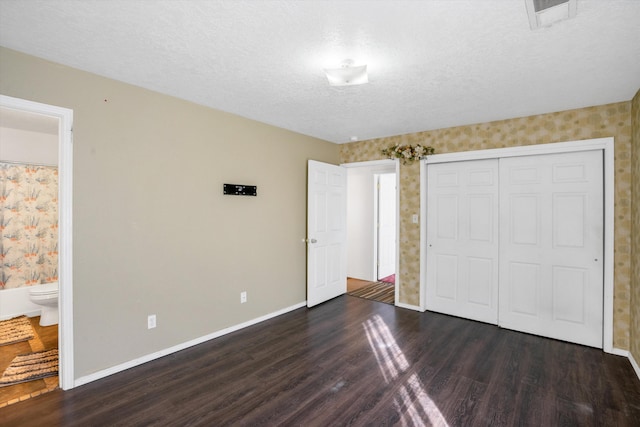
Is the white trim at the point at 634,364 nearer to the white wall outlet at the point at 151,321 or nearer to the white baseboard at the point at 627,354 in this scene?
the white baseboard at the point at 627,354

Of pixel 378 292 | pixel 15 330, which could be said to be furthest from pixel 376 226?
pixel 15 330

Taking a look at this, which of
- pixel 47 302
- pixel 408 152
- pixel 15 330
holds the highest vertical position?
pixel 408 152

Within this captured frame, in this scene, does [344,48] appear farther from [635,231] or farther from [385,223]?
[385,223]

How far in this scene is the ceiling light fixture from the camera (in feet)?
7.54


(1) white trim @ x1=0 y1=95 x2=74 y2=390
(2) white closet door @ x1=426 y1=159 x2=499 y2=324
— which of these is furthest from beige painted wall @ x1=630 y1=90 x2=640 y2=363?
(1) white trim @ x1=0 y1=95 x2=74 y2=390

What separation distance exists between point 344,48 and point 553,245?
3.11 metres

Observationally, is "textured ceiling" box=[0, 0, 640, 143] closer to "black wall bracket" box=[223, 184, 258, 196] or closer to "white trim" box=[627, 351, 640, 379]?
"black wall bracket" box=[223, 184, 258, 196]

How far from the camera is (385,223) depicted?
20.5 ft

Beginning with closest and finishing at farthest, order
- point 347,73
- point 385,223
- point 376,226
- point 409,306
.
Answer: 1. point 347,73
2. point 409,306
3. point 376,226
4. point 385,223

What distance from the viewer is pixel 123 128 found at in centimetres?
273

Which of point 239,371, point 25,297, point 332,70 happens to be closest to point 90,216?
point 239,371

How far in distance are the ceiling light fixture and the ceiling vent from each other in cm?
101

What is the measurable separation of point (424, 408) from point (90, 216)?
9.72ft

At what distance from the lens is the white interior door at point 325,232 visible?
4504mm
